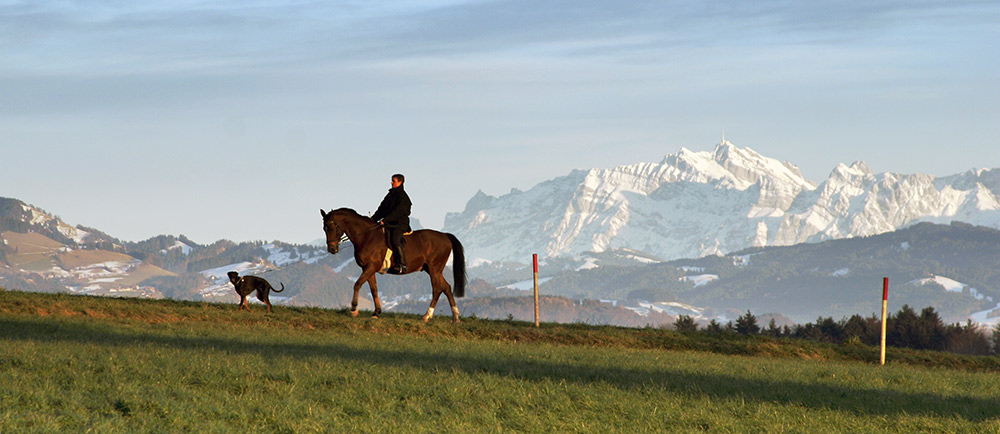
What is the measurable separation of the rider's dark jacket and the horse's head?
1.01 m

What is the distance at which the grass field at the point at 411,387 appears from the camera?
1453cm

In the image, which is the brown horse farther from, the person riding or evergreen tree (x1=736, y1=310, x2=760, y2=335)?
evergreen tree (x1=736, y1=310, x2=760, y2=335)

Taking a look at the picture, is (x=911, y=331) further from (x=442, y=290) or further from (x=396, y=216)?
(x=396, y=216)

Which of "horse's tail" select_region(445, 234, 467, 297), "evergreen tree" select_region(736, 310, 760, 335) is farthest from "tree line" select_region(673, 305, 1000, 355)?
"horse's tail" select_region(445, 234, 467, 297)

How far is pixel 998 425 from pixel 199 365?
1176 cm

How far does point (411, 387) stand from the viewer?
664 inches

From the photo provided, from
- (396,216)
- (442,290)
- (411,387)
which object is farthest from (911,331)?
(411,387)

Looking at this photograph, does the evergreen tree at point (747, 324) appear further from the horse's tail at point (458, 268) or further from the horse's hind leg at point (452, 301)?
the horse's hind leg at point (452, 301)

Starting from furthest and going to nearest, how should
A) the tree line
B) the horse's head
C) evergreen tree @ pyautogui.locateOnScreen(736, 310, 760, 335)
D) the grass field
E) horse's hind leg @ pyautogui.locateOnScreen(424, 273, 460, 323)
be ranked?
the tree line
evergreen tree @ pyautogui.locateOnScreen(736, 310, 760, 335)
horse's hind leg @ pyautogui.locateOnScreen(424, 273, 460, 323)
the horse's head
the grass field

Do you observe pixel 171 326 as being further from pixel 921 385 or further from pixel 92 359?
pixel 921 385

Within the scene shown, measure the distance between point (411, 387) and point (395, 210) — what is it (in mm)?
13197

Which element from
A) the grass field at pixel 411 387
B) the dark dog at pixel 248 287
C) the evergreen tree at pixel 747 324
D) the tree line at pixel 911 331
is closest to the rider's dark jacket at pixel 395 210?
the dark dog at pixel 248 287

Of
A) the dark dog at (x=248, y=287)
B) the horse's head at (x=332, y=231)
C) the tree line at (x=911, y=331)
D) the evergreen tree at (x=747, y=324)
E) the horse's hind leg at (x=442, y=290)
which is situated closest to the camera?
the horse's head at (x=332, y=231)

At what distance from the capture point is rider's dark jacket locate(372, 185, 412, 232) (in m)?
29.7
